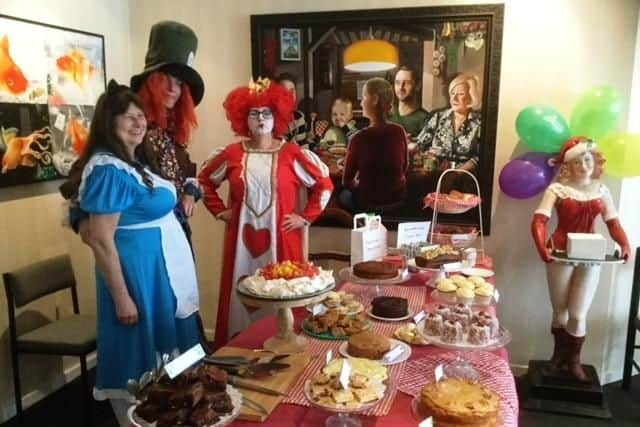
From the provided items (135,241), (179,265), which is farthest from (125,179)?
(179,265)

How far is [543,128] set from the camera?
2609 millimetres

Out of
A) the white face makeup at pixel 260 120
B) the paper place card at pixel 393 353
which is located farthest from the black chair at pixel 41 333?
the paper place card at pixel 393 353

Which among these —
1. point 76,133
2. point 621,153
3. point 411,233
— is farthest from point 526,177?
point 76,133

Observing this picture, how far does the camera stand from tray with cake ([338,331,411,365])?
1519 mm

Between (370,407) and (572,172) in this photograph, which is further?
(572,172)

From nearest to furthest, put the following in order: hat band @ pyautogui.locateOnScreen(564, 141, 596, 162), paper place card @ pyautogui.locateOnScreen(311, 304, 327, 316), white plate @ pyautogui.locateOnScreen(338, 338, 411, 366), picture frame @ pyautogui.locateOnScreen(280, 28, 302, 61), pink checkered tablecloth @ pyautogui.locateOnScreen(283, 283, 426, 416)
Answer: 1. pink checkered tablecloth @ pyautogui.locateOnScreen(283, 283, 426, 416)
2. white plate @ pyautogui.locateOnScreen(338, 338, 411, 366)
3. paper place card @ pyautogui.locateOnScreen(311, 304, 327, 316)
4. hat band @ pyautogui.locateOnScreen(564, 141, 596, 162)
5. picture frame @ pyautogui.locateOnScreen(280, 28, 302, 61)

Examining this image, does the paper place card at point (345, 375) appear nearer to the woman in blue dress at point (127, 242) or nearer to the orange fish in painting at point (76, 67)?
the woman in blue dress at point (127, 242)

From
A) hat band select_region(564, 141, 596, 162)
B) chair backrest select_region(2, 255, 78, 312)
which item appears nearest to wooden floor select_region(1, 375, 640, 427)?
chair backrest select_region(2, 255, 78, 312)

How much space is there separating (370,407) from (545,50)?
229 cm

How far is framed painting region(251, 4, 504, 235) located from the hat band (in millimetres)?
465

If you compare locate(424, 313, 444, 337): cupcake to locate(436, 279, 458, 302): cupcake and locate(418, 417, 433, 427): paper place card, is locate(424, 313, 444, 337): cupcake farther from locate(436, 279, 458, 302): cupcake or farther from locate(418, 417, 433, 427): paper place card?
locate(418, 417, 433, 427): paper place card

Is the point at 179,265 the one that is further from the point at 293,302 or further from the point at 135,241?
the point at 293,302

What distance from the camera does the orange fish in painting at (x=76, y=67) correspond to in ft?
9.38

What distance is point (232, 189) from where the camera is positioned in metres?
2.66
